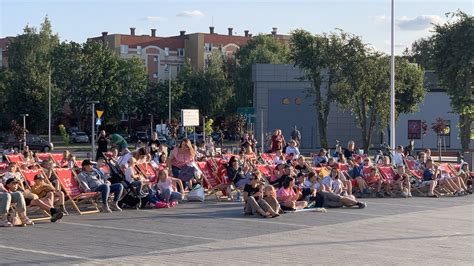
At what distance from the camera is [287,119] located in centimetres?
6469

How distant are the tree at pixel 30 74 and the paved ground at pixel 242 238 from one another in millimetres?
62920

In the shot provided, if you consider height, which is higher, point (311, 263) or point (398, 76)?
point (398, 76)

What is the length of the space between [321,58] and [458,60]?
1257cm

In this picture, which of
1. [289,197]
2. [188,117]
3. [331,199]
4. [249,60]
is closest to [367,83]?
[188,117]

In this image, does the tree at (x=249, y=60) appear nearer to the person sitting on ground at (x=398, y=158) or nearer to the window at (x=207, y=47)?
the window at (x=207, y=47)

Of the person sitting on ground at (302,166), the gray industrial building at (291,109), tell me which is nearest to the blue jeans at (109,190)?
the person sitting on ground at (302,166)

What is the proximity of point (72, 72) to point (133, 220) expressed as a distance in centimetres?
6670

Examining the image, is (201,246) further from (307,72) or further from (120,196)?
(307,72)

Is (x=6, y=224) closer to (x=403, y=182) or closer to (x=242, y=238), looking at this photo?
(x=242, y=238)

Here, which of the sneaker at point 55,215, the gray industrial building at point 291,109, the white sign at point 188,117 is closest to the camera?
the sneaker at point 55,215

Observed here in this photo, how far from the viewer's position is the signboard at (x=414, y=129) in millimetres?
60219

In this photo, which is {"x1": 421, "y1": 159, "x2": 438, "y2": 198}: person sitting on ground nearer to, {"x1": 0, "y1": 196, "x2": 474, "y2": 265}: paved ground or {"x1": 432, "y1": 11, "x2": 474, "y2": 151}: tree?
{"x1": 0, "y1": 196, "x2": 474, "y2": 265}: paved ground

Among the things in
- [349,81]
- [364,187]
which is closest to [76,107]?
[349,81]

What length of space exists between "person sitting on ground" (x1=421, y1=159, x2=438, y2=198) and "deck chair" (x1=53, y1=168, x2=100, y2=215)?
1002cm
